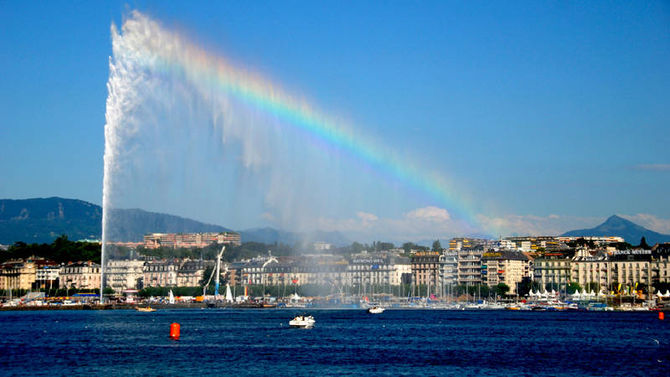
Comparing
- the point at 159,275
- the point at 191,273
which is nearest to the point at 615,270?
the point at 191,273

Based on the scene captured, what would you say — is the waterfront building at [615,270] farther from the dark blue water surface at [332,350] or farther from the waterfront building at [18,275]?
the waterfront building at [18,275]

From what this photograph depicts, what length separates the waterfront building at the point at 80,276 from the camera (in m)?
168

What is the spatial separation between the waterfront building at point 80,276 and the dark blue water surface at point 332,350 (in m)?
94.0

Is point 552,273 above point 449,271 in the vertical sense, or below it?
below

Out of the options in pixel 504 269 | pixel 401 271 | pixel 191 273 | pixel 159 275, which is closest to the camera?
pixel 504 269

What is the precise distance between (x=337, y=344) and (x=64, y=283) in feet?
405

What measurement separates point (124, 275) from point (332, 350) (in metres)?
124

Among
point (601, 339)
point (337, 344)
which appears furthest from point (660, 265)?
point (337, 344)

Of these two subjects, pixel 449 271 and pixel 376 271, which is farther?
pixel 376 271

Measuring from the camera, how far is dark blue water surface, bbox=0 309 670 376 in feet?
139

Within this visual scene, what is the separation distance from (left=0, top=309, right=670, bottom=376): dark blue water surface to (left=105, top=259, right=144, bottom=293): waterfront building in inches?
3558

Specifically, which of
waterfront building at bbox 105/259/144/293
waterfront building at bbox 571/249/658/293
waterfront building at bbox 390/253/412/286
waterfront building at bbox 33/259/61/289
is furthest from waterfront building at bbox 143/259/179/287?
waterfront building at bbox 571/249/658/293

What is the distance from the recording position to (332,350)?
52375 mm

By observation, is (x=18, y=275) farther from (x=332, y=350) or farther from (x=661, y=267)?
(x=332, y=350)
